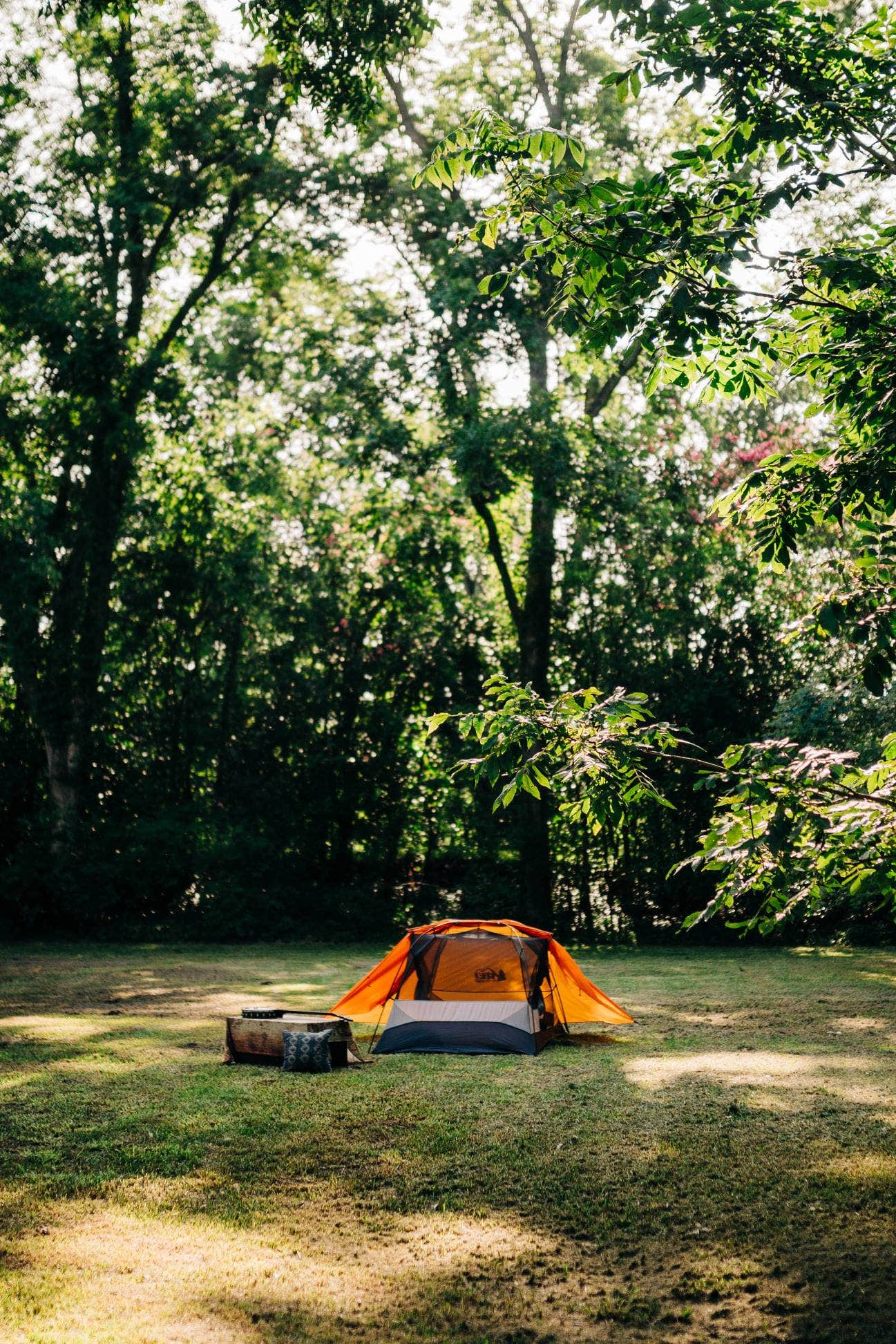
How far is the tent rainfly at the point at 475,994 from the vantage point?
8414mm

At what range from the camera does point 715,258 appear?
3893 mm

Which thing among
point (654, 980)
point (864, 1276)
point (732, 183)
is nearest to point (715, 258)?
point (732, 183)

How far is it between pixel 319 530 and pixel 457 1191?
13703 mm

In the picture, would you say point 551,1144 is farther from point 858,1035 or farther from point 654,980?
point 654,980

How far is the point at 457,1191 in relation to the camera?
5074 millimetres

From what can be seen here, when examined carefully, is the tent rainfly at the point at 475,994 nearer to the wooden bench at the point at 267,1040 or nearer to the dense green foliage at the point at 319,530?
the wooden bench at the point at 267,1040

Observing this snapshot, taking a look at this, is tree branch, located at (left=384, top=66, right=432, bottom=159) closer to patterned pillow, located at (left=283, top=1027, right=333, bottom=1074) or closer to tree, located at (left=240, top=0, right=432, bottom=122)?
tree, located at (left=240, top=0, right=432, bottom=122)

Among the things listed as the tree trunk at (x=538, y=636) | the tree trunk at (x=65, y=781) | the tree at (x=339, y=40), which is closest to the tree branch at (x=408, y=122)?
the tree trunk at (x=538, y=636)

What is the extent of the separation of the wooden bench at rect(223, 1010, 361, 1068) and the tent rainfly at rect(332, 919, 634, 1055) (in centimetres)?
65

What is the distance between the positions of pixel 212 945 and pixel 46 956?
256cm

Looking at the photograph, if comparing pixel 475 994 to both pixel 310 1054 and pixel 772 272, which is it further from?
pixel 772 272

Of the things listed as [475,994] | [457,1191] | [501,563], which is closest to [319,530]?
[501,563]

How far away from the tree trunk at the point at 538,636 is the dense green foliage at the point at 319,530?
0.20 feet

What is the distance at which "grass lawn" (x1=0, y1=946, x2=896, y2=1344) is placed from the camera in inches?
152
